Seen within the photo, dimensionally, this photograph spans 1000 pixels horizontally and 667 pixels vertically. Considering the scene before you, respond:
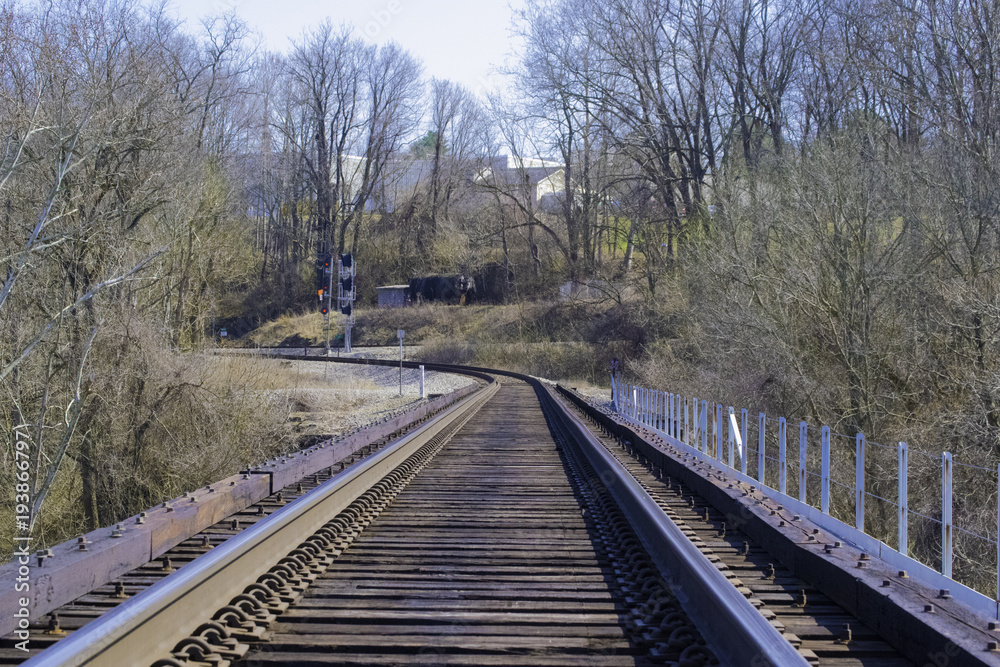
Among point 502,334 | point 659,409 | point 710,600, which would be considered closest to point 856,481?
point 710,600

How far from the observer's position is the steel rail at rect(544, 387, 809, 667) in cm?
272

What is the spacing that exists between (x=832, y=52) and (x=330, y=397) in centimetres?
1981

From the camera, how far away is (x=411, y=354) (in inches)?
1959

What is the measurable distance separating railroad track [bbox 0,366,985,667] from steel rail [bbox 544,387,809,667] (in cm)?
1

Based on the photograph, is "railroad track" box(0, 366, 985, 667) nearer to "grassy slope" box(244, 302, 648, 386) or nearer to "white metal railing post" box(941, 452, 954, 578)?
"white metal railing post" box(941, 452, 954, 578)

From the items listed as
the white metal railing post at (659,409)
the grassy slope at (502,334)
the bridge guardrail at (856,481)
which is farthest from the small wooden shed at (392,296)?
the white metal railing post at (659,409)

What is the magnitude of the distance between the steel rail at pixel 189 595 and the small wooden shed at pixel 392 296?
56777mm

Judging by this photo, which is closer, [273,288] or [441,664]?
[441,664]

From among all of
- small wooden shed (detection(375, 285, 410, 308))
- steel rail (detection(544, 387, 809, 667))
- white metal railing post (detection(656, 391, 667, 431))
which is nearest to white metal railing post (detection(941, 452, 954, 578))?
steel rail (detection(544, 387, 809, 667))

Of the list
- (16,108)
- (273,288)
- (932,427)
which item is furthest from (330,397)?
(273,288)

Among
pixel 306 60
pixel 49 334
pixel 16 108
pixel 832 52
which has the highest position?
pixel 306 60

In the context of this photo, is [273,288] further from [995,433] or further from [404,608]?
[404,608]

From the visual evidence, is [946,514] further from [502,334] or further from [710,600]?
[502,334]

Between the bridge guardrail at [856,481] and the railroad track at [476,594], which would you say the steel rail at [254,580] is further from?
the bridge guardrail at [856,481]
